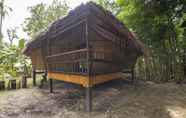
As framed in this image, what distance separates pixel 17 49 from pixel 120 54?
9486 mm

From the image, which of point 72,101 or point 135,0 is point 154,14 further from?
point 72,101

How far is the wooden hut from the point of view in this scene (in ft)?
21.5

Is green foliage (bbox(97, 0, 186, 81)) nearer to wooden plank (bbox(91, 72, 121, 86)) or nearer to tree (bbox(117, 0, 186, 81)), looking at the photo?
tree (bbox(117, 0, 186, 81))

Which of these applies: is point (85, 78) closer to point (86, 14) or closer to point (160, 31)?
point (86, 14)

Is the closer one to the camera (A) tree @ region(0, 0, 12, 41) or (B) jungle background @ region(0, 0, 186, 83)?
(B) jungle background @ region(0, 0, 186, 83)

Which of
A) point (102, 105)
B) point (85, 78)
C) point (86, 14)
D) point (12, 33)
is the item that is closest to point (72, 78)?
point (85, 78)

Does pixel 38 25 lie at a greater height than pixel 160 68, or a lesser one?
greater

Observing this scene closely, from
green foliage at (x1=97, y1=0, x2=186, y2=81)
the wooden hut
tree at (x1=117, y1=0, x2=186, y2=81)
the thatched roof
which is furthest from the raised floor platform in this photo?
tree at (x1=117, y1=0, x2=186, y2=81)

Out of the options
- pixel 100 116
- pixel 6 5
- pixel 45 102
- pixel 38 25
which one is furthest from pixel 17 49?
pixel 100 116

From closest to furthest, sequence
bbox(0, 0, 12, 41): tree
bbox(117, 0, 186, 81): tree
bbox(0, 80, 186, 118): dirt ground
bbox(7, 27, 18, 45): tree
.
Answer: bbox(0, 80, 186, 118): dirt ground → bbox(117, 0, 186, 81): tree → bbox(0, 0, 12, 41): tree → bbox(7, 27, 18, 45): tree

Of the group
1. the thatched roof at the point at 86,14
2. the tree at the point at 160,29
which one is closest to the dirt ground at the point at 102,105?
the thatched roof at the point at 86,14

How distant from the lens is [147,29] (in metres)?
11.5

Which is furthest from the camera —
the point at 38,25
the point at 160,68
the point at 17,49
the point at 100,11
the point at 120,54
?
the point at 38,25

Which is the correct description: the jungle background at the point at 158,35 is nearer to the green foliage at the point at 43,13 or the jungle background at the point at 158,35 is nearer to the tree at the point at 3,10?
the green foliage at the point at 43,13
